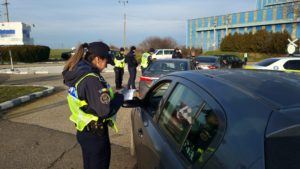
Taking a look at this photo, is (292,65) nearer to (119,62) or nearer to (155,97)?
(119,62)

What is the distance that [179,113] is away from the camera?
8.52 feet

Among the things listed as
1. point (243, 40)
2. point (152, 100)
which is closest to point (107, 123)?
point (152, 100)

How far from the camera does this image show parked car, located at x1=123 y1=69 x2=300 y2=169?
1563 millimetres

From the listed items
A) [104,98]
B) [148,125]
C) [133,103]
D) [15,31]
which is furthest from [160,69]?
[15,31]

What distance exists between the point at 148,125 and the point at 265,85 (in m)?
1.36

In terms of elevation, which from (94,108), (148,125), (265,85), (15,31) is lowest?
(148,125)

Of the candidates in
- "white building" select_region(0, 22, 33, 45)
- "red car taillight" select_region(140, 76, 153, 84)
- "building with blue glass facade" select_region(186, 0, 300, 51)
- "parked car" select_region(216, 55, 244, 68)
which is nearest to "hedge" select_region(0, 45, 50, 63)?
"white building" select_region(0, 22, 33, 45)

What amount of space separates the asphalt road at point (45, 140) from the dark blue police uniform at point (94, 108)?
5.17ft

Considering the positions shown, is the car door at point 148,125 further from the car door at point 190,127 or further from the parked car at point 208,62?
the parked car at point 208,62

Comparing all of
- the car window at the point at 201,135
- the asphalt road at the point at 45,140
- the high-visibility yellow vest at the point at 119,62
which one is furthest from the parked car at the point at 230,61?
the car window at the point at 201,135

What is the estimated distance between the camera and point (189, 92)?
2492 mm

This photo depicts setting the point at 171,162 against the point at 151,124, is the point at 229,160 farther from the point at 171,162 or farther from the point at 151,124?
the point at 151,124

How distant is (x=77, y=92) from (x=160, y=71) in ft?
20.0

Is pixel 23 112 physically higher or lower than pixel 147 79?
lower
